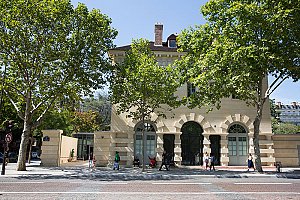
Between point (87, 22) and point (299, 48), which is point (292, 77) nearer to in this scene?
point (299, 48)

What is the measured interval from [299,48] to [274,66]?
195cm

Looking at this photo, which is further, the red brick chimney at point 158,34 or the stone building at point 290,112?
the stone building at point 290,112

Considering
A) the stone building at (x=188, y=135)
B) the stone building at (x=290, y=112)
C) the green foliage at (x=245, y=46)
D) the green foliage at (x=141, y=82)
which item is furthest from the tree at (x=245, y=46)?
the stone building at (x=290, y=112)

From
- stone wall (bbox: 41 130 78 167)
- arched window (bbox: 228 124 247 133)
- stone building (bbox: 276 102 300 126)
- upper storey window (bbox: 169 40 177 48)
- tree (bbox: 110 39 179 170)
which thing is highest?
stone building (bbox: 276 102 300 126)

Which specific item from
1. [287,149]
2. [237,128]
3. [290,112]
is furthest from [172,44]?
A: [290,112]

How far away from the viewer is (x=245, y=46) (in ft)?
62.2

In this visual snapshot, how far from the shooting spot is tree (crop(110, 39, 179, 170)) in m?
20.8

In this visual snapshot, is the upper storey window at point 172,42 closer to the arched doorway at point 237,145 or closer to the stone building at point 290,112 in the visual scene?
the arched doorway at point 237,145

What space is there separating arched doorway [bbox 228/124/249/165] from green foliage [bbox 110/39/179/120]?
739 cm

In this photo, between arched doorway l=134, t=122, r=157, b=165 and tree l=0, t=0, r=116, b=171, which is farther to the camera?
arched doorway l=134, t=122, r=157, b=165

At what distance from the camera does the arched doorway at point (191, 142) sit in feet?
85.3

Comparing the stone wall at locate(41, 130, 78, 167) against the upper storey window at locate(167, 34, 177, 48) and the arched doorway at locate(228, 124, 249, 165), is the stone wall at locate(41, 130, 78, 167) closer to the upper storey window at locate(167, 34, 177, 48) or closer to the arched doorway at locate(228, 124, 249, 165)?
the upper storey window at locate(167, 34, 177, 48)

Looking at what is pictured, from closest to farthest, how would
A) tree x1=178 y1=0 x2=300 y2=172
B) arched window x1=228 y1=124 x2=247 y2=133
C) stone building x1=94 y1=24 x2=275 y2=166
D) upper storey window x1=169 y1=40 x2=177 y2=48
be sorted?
tree x1=178 y1=0 x2=300 y2=172, stone building x1=94 y1=24 x2=275 y2=166, arched window x1=228 y1=124 x2=247 y2=133, upper storey window x1=169 y1=40 x2=177 y2=48

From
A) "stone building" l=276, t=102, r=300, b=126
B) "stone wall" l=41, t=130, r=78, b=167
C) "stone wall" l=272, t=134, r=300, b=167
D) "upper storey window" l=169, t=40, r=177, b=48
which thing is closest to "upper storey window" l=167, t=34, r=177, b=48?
"upper storey window" l=169, t=40, r=177, b=48
